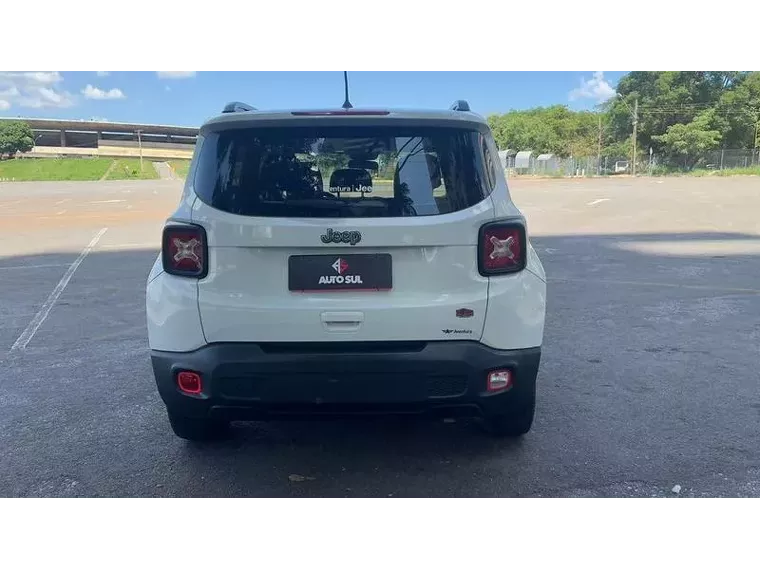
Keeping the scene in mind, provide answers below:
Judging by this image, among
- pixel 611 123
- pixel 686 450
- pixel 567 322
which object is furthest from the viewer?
pixel 611 123

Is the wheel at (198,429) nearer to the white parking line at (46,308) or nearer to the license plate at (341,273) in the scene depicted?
the license plate at (341,273)

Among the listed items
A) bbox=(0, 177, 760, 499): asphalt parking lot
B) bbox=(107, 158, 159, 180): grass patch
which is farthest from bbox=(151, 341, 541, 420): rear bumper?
bbox=(107, 158, 159, 180): grass patch

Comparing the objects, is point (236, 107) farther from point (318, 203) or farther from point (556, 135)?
point (556, 135)

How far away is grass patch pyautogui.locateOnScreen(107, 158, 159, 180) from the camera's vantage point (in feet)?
211

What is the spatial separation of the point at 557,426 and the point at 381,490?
137cm

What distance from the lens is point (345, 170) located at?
3176 mm

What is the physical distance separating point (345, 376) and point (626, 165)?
70.1 m

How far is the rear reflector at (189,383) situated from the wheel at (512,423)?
1525mm

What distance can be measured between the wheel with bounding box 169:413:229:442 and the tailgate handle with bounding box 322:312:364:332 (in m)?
1.07

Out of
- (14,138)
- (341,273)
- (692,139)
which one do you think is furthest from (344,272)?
(14,138)
